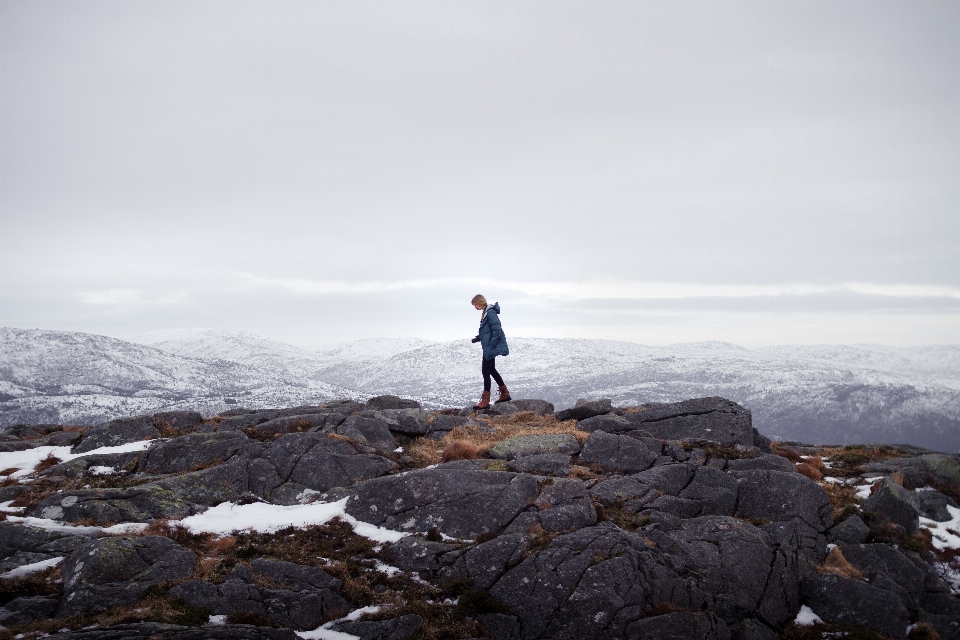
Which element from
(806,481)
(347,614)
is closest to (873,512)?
(806,481)

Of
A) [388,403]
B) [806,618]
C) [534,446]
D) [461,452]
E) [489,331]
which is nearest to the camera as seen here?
[806,618]

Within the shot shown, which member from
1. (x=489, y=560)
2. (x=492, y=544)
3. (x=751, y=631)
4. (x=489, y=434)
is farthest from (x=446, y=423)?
(x=751, y=631)

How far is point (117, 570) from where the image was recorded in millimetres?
12383

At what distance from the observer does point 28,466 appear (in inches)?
864

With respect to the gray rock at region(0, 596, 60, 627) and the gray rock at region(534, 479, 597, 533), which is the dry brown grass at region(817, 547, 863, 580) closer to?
the gray rock at region(534, 479, 597, 533)

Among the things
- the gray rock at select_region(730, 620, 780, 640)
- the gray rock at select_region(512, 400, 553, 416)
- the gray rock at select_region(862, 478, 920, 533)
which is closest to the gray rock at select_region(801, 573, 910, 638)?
the gray rock at select_region(730, 620, 780, 640)

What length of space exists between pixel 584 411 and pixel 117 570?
21.9 meters

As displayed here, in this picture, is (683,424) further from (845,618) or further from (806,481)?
(845,618)

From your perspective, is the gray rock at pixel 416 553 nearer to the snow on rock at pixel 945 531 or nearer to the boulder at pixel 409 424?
the boulder at pixel 409 424

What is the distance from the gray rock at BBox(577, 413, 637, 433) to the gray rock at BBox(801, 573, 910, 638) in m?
10.7

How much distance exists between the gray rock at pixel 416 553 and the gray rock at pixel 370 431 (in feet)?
26.9

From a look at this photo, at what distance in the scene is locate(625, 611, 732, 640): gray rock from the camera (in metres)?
11.9

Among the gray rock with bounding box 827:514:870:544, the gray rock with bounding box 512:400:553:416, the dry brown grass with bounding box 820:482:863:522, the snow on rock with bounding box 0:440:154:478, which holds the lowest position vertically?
the gray rock with bounding box 827:514:870:544

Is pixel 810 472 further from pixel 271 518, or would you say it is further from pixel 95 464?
pixel 95 464
